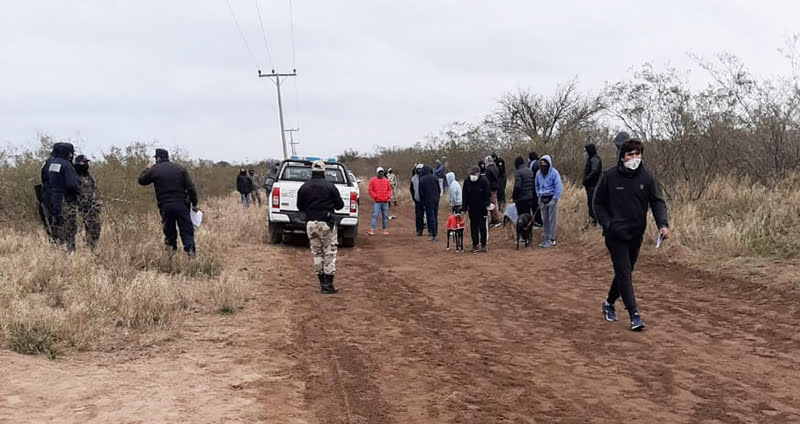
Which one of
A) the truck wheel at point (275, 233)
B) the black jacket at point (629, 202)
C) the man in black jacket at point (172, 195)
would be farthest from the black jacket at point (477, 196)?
the black jacket at point (629, 202)

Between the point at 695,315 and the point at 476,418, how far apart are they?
384 cm

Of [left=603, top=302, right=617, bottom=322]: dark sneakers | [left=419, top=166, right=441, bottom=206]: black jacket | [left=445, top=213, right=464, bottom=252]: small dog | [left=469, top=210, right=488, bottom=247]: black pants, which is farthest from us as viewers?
[left=419, top=166, right=441, bottom=206]: black jacket

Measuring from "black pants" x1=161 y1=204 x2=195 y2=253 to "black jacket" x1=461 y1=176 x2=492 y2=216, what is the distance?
5041 millimetres

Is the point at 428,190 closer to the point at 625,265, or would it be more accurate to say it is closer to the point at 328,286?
the point at 328,286

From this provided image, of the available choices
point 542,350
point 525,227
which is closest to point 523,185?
point 525,227

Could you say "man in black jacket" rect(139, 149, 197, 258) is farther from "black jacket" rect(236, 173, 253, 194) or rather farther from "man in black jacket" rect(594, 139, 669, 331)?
"black jacket" rect(236, 173, 253, 194)

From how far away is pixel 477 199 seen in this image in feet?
41.2

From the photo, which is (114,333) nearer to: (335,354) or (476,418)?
(335,354)

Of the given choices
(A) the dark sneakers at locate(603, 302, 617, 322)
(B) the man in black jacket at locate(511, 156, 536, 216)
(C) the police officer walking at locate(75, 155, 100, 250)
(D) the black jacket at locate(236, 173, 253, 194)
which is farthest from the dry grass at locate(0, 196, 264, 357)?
(D) the black jacket at locate(236, 173, 253, 194)

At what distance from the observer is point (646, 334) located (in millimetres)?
6480

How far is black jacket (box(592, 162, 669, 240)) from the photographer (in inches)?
A: 259

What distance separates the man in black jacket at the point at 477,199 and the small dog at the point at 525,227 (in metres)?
0.66

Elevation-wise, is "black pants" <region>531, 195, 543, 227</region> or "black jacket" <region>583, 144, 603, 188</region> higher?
"black jacket" <region>583, 144, 603, 188</region>

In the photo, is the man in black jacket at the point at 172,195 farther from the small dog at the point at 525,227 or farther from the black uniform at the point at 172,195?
the small dog at the point at 525,227
